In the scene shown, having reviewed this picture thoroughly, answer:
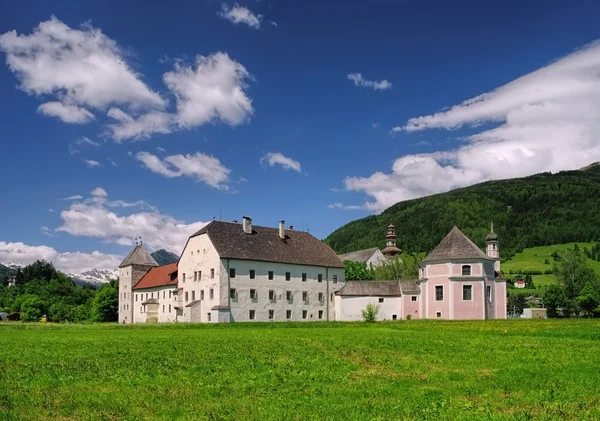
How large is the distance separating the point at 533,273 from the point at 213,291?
447 feet

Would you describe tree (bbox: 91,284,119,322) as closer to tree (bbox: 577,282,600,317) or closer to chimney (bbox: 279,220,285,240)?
chimney (bbox: 279,220,285,240)

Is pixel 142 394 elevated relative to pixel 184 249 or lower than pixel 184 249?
lower

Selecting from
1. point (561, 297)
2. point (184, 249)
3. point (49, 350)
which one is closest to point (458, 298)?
point (184, 249)

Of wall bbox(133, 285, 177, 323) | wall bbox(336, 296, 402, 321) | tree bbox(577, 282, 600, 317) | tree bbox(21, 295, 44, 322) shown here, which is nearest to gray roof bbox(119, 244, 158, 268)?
wall bbox(133, 285, 177, 323)

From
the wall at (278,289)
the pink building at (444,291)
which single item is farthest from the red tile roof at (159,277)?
the pink building at (444,291)

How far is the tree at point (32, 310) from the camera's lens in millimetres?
117500

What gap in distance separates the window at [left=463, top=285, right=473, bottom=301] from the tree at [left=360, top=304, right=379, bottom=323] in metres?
11.7

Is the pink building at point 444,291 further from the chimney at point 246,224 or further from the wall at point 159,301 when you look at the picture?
the wall at point 159,301

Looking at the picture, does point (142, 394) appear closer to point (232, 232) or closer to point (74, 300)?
point (232, 232)

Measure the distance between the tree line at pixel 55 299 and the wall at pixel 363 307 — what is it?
169ft

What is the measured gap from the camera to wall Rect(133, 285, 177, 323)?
85500 millimetres

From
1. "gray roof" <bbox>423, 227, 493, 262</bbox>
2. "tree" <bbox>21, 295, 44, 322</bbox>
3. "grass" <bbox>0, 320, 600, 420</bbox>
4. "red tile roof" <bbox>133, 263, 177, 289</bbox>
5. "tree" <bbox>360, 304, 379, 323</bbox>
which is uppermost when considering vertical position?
"gray roof" <bbox>423, 227, 493, 262</bbox>

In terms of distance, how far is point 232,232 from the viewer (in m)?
79.8

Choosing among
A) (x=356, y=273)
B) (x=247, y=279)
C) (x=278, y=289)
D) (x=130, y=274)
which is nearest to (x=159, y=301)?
(x=130, y=274)
